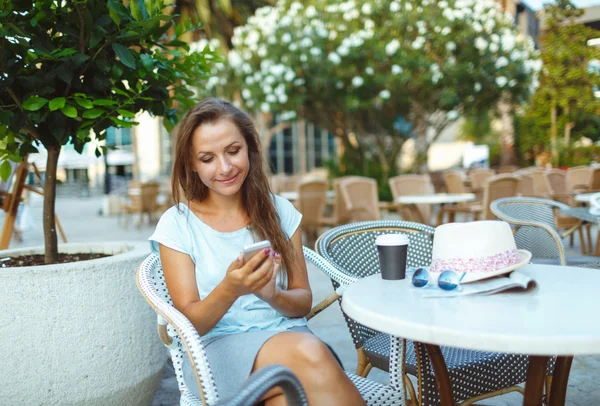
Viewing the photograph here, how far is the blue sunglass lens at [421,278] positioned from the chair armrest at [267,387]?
475 millimetres

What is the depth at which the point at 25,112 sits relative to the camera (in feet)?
7.94

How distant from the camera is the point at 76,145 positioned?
264cm

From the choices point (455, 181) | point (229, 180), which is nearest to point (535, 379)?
point (229, 180)

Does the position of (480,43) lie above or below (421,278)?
above

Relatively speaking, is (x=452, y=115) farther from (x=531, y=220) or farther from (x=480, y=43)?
(x=531, y=220)

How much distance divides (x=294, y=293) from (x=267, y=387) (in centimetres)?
72

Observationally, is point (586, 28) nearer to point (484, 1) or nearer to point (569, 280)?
point (484, 1)

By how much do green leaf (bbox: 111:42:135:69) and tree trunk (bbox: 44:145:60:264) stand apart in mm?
615

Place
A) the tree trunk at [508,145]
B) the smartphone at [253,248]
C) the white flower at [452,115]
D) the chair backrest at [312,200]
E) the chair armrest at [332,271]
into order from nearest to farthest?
the smartphone at [253,248]
the chair armrest at [332,271]
the chair backrest at [312,200]
the white flower at [452,115]
the tree trunk at [508,145]

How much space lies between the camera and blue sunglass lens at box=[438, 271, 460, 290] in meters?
1.46

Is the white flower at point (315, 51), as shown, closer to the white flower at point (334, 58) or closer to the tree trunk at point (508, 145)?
the white flower at point (334, 58)

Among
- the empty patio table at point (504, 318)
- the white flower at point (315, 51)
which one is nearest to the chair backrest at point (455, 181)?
the white flower at point (315, 51)

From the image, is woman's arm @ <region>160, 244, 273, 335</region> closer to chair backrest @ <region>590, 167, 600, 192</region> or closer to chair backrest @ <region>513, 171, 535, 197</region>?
chair backrest @ <region>513, 171, 535, 197</region>

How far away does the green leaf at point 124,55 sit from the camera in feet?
7.36
